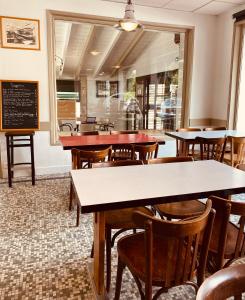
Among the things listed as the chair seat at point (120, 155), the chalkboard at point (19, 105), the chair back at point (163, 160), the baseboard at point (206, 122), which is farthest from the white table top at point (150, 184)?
the baseboard at point (206, 122)

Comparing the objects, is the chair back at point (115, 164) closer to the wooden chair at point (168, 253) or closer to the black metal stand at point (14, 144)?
the wooden chair at point (168, 253)

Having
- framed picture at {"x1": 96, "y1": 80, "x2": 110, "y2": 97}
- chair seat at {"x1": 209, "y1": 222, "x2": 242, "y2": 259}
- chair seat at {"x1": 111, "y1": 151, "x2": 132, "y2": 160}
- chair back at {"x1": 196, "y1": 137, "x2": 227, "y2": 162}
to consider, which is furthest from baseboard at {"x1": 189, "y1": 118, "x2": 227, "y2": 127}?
framed picture at {"x1": 96, "y1": 80, "x2": 110, "y2": 97}

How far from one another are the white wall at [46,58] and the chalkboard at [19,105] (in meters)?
0.14

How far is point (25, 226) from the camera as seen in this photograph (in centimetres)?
277

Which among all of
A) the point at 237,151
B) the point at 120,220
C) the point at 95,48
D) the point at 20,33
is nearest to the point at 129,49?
the point at 95,48

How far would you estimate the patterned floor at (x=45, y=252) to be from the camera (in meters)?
1.84

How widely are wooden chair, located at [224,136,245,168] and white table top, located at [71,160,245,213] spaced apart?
1309mm

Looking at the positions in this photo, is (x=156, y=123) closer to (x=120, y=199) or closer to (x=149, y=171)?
(x=149, y=171)

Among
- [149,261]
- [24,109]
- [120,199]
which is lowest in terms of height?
[149,261]

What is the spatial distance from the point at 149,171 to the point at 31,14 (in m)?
3.44

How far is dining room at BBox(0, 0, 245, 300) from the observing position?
1428 millimetres

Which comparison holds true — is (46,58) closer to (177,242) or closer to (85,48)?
(85,48)

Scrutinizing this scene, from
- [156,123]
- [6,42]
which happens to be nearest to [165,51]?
[156,123]

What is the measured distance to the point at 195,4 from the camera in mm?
4543
